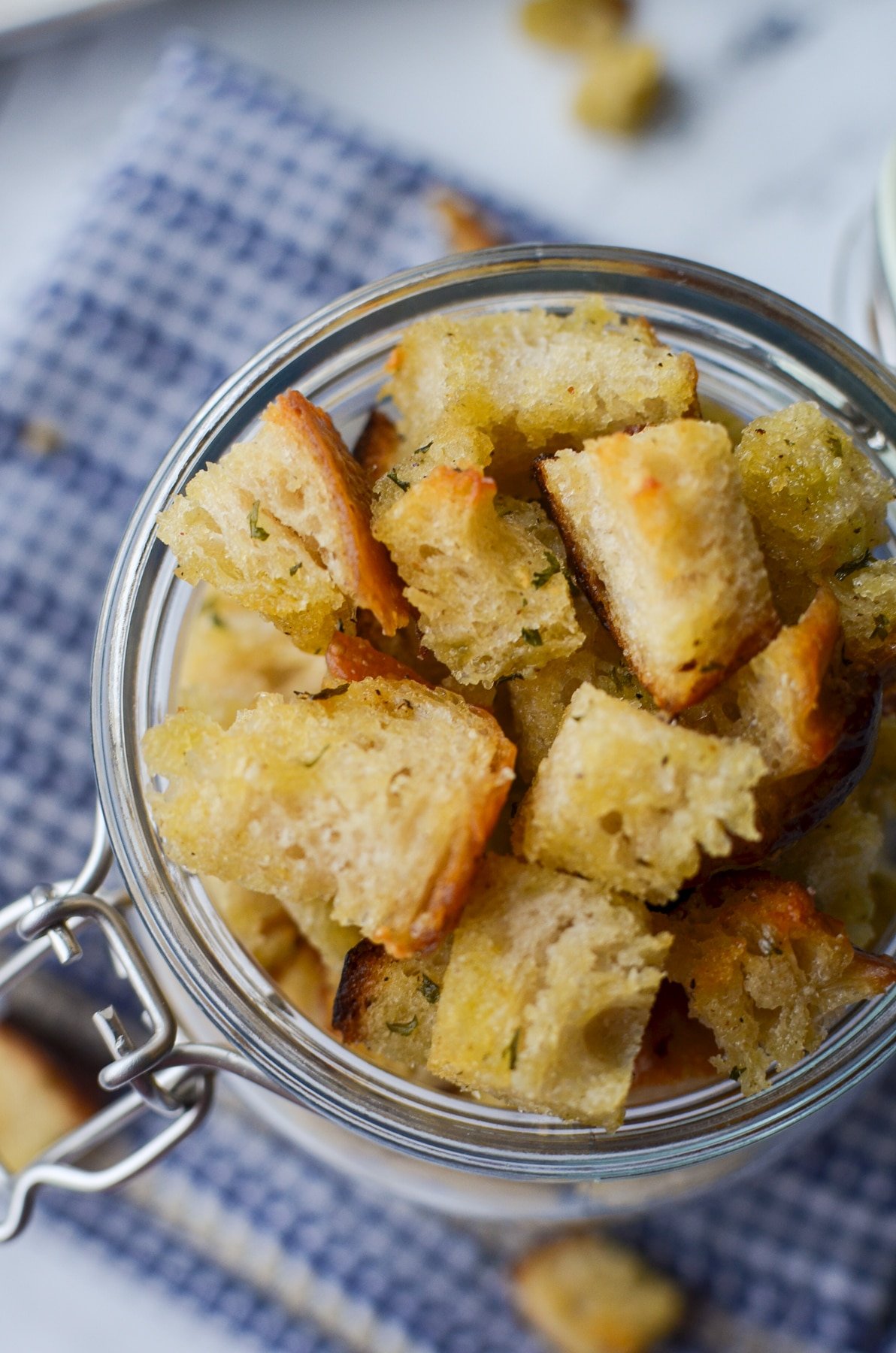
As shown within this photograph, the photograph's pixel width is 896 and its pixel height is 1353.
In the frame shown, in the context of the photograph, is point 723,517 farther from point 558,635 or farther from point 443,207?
point 443,207

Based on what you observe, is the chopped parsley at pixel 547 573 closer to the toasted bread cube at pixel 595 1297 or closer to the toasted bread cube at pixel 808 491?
the toasted bread cube at pixel 808 491

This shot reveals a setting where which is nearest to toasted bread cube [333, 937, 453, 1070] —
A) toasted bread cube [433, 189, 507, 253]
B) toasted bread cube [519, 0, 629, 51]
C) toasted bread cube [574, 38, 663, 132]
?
toasted bread cube [433, 189, 507, 253]

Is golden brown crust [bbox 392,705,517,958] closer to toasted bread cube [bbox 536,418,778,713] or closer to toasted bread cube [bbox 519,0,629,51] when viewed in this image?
toasted bread cube [bbox 536,418,778,713]

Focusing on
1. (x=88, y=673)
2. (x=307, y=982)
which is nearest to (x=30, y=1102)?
(x=88, y=673)

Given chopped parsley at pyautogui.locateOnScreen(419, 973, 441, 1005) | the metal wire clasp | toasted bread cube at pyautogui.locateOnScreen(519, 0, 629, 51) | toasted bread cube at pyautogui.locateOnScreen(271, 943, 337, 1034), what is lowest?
the metal wire clasp

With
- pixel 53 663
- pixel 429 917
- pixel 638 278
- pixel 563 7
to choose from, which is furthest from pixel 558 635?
pixel 563 7

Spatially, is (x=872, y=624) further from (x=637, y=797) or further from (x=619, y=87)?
(x=619, y=87)
